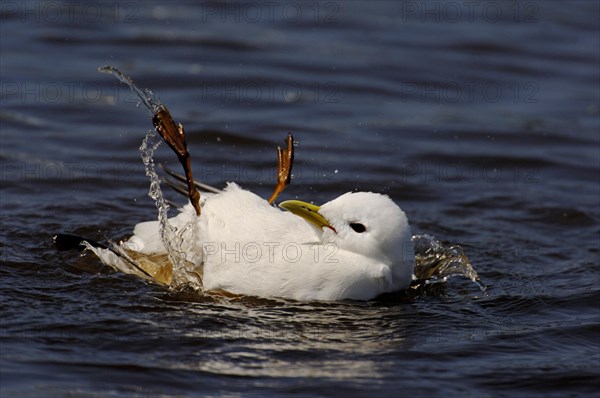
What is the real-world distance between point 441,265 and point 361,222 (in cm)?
123

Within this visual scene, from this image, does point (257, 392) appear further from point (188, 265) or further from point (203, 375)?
point (188, 265)

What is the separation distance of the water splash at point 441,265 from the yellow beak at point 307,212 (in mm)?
1148

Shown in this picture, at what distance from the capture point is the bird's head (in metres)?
6.12

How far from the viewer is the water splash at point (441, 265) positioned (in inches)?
278

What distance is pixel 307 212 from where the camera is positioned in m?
6.13

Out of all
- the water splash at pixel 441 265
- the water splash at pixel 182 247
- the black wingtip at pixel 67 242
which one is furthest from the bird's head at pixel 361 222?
the black wingtip at pixel 67 242

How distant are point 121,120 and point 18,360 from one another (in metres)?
5.40

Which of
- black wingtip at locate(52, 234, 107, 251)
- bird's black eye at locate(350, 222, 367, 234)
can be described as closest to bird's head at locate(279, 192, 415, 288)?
bird's black eye at locate(350, 222, 367, 234)

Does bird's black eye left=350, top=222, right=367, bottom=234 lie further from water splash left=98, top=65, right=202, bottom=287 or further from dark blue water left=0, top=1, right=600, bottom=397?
water splash left=98, top=65, right=202, bottom=287

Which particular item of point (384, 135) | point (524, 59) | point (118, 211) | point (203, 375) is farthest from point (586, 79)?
point (203, 375)

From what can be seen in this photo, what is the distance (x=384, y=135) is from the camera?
10609mm

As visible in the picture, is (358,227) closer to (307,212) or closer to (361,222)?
(361,222)

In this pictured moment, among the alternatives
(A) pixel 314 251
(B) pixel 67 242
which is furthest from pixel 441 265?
(B) pixel 67 242

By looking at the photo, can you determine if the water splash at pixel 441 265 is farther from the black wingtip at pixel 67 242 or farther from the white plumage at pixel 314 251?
the black wingtip at pixel 67 242
